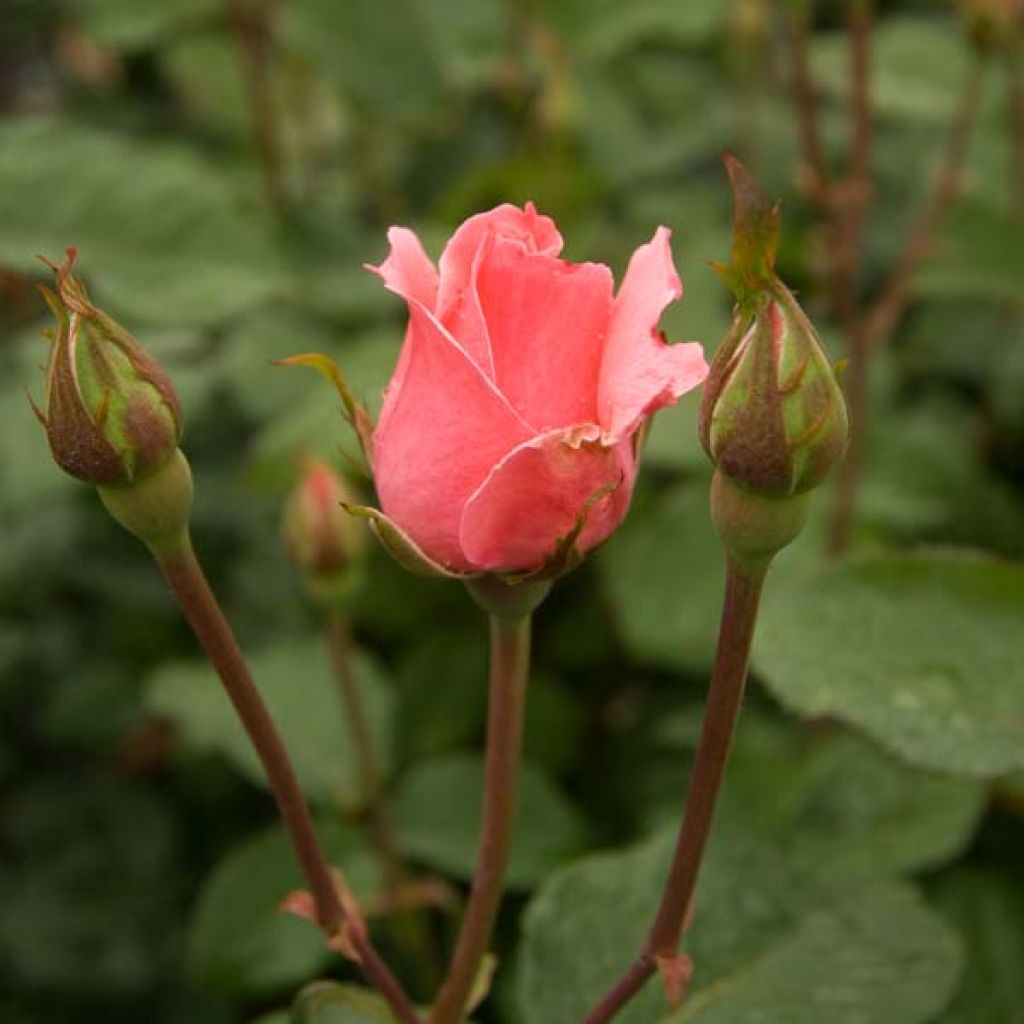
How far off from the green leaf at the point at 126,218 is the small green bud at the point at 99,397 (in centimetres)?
74

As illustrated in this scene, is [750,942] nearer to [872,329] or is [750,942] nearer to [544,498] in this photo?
[544,498]

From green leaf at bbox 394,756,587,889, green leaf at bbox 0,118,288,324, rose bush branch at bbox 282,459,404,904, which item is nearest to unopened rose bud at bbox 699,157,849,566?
rose bush branch at bbox 282,459,404,904

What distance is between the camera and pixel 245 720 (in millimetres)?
641

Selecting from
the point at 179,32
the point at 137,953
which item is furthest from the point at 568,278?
the point at 179,32

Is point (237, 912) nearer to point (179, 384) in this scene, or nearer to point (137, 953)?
point (137, 953)

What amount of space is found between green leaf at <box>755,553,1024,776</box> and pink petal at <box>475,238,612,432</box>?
0.29 metres

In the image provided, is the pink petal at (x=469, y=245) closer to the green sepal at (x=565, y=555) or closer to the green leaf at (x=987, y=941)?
the green sepal at (x=565, y=555)

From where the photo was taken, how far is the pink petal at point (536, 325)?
0.57 metres

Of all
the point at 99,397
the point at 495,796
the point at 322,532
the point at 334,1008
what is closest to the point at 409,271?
the point at 99,397

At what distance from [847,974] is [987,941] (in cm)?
31

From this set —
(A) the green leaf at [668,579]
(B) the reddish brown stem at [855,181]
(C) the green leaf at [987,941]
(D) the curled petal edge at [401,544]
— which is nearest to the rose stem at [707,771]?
(D) the curled petal edge at [401,544]

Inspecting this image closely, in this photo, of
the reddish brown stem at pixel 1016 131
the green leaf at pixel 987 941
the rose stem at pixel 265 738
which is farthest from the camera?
the reddish brown stem at pixel 1016 131

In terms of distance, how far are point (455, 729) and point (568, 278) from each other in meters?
0.85

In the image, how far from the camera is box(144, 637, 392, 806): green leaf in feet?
4.08
